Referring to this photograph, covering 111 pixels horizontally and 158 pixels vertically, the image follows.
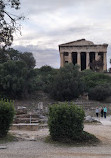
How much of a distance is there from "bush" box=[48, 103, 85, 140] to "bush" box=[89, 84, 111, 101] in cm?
2922

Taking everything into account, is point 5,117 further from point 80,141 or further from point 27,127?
point 27,127

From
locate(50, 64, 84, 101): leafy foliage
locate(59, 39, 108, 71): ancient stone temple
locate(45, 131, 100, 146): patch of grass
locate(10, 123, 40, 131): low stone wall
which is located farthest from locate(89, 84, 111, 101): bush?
locate(45, 131, 100, 146): patch of grass

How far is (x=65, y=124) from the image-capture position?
11711mm

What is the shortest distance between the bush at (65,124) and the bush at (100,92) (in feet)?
95.9

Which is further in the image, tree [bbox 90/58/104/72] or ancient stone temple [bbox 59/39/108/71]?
ancient stone temple [bbox 59/39/108/71]

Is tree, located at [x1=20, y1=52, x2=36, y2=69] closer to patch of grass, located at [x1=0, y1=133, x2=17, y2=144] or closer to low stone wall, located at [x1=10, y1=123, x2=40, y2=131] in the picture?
low stone wall, located at [x1=10, y1=123, x2=40, y2=131]

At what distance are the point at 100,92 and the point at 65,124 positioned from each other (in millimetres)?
29628

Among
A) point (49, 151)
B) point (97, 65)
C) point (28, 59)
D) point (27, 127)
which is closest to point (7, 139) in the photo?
point (49, 151)

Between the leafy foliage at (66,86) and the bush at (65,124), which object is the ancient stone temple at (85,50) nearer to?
the leafy foliage at (66,86)

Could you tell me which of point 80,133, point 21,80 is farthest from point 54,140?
point 21,80

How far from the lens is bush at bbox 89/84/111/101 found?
4050cm

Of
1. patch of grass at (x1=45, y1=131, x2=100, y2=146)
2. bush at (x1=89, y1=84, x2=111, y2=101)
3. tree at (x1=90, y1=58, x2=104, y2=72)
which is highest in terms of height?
tree at (x1=90, y1=58, x2=104, y2=72)

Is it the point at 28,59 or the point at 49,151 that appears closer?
the point at 49,151

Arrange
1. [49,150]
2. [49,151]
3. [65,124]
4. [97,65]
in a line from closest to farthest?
[49,151]
[49,150]
[65,124]
[97,65]
